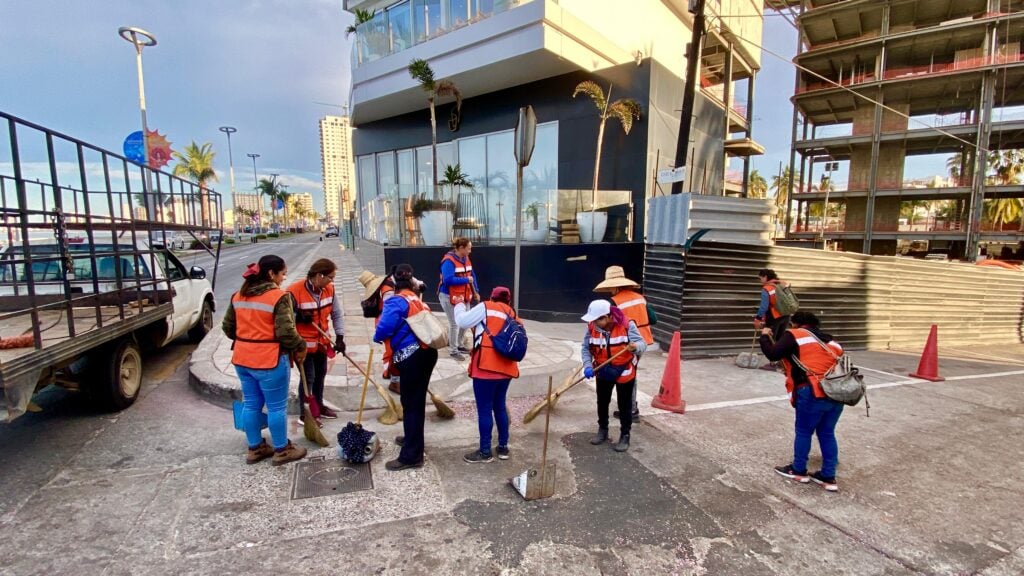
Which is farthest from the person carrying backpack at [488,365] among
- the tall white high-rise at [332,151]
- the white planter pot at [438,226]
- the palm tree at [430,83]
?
the tall white high-rise at [332,151]

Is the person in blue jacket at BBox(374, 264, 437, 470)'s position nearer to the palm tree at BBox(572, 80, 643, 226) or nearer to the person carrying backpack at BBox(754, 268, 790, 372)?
the person carrying backpack at BBox(754, 268, 790, 372)

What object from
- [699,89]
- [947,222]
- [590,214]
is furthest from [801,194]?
[590,214]

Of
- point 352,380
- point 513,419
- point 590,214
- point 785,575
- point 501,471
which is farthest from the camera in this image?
point 590,214

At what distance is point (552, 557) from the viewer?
2.83 meters

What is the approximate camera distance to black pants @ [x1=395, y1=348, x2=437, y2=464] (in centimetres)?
378

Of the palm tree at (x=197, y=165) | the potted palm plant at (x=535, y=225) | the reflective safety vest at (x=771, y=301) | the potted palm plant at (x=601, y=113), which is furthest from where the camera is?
the palm tree at (x=197, y=165)

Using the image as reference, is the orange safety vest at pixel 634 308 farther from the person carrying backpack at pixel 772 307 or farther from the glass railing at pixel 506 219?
the glass railing at pixel 506 219

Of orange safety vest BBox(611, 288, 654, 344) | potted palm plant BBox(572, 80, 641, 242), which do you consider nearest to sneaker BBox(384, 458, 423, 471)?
orange safety vest BBox(611, 288, 654, 344)

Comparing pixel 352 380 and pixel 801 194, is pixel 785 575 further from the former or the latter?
pixel 801 194

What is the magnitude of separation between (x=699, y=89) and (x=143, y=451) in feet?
55.9

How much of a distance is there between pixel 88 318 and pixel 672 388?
21.1 feet

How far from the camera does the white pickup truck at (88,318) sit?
11.9 ft

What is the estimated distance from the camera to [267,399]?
3787 millimetres

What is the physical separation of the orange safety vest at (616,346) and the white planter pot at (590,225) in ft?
24.3
